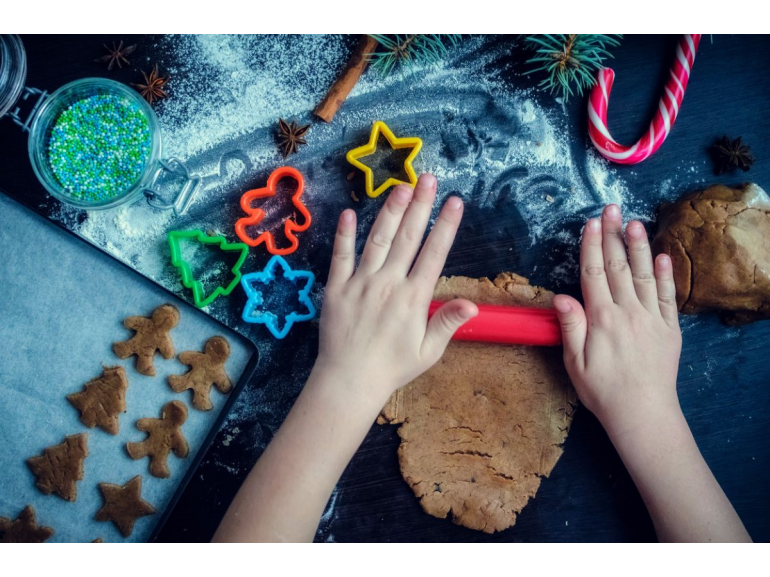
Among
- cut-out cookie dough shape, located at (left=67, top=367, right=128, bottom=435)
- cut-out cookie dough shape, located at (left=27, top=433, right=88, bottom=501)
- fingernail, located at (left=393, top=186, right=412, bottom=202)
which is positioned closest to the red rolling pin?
fingernail, located at (left=393, top=186, right=412, bottom=202)

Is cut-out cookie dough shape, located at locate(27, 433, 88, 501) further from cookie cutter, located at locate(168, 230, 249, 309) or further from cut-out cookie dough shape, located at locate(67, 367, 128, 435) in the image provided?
cookie cutter, located at locate(168, 230, 249, 309)

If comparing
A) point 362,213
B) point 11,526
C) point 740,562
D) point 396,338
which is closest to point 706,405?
point 740,562

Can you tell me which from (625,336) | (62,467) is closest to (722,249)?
(625,336)

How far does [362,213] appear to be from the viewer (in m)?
1.46

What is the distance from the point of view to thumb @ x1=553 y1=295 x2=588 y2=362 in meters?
1.31

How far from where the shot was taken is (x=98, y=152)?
1.42 m

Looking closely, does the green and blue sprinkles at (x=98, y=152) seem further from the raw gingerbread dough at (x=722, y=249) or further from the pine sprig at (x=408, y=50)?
the raw gingerbread dough at (x=722, y=249)

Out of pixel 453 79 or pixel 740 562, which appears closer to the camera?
pixel 740 562

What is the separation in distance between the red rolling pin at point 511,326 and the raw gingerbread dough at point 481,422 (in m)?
0.08

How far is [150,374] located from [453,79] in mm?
1120

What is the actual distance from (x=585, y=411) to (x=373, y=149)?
0.89 meters

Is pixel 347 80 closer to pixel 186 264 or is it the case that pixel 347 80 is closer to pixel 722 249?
pixel 186 264

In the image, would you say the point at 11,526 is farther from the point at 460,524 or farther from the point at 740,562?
the point at 740,562

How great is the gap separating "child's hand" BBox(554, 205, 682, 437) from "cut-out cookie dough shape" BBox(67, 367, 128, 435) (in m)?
1.13
